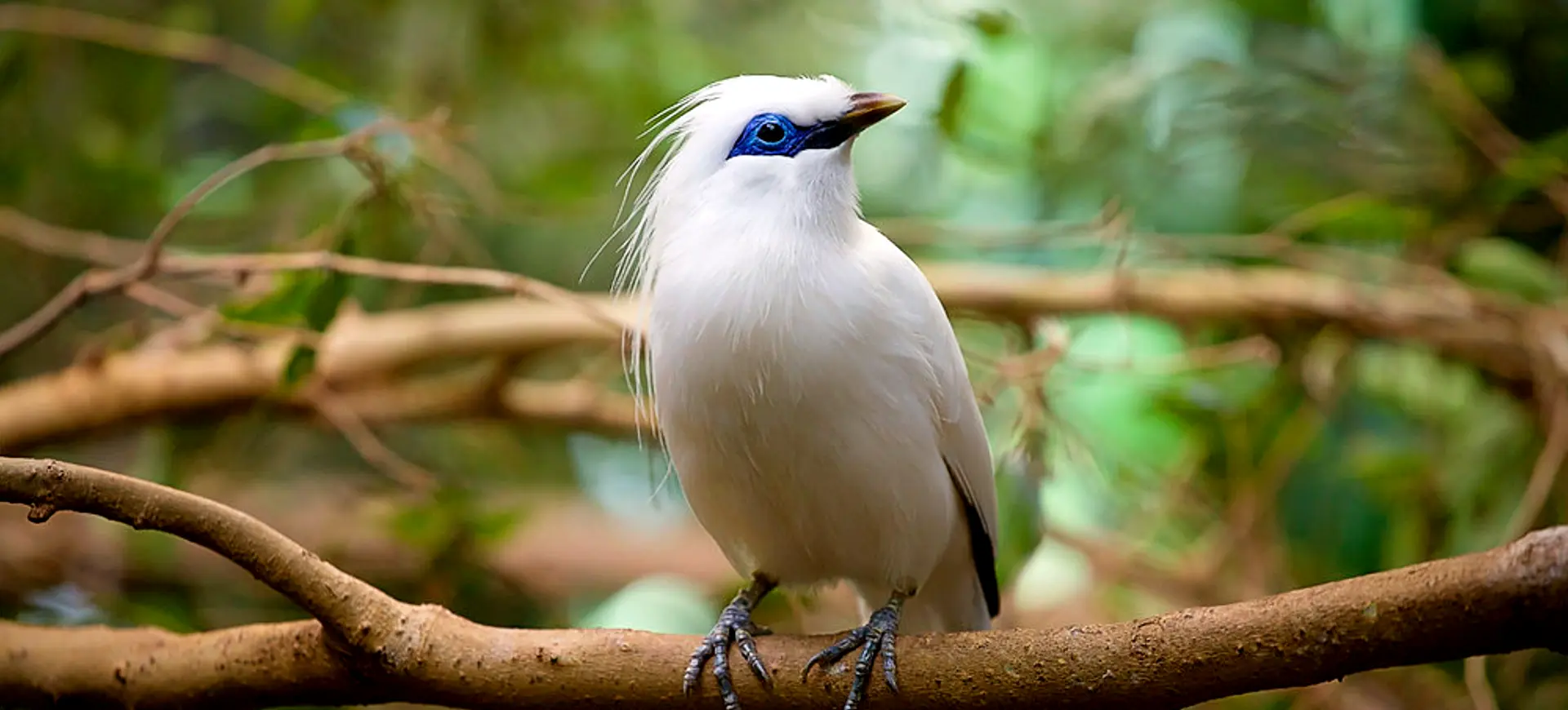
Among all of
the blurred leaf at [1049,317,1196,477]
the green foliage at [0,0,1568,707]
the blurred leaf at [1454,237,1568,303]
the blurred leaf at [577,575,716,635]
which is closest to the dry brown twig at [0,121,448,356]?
the green foliage at [0,0,1568,707]

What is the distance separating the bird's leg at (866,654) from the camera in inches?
63.9

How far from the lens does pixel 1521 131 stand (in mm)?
3350

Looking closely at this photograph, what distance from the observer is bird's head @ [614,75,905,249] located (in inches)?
71.6

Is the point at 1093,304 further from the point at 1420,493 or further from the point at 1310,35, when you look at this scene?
the point at 1310,35

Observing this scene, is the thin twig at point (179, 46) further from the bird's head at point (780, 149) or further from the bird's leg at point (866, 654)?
the bird's leg at point (866, 654)

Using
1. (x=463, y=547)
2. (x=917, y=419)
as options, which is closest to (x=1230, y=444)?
(x=917, y=419)

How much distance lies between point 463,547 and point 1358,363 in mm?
2145

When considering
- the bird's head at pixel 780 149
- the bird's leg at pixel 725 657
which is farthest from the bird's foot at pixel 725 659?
the bird's head at pixel 780 149

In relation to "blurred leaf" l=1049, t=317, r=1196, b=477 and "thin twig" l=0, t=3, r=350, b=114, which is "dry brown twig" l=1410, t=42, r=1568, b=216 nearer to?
"blurred leaf" l=1049, t=317, r=1196, b=477

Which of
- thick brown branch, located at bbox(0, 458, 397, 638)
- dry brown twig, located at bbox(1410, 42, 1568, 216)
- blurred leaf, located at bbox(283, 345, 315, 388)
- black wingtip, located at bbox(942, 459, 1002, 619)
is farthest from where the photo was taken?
dry brown twig, located at bbox(1410, 42, 1568, 216)

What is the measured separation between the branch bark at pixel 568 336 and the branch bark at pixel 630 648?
103 centimetres

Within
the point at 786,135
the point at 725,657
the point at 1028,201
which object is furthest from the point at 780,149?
the point at 1028,201

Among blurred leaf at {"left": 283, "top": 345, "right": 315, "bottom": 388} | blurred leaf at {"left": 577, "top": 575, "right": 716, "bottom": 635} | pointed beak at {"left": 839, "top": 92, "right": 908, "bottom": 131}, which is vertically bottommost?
blurred leaf at {"left": 577, "top": 575, "right": 716, "bottom": 635}

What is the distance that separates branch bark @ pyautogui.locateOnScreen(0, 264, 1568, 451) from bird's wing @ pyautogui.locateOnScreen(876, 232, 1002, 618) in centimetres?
96
